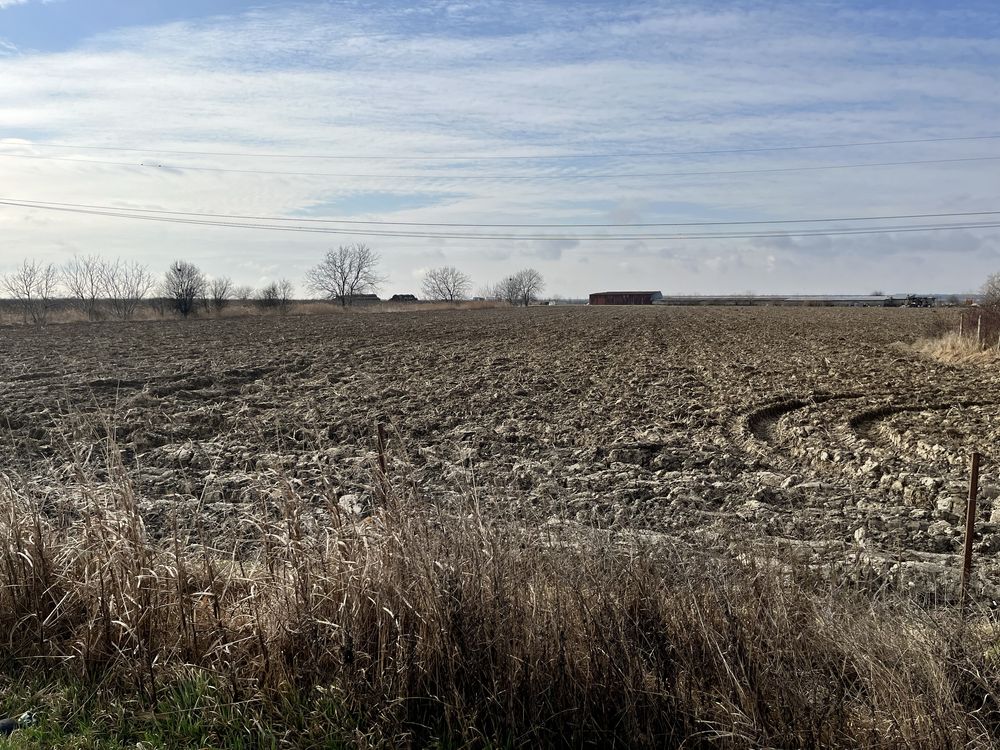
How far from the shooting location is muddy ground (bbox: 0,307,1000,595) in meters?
7.44

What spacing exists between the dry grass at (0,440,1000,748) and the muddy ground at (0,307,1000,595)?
2.08 feet

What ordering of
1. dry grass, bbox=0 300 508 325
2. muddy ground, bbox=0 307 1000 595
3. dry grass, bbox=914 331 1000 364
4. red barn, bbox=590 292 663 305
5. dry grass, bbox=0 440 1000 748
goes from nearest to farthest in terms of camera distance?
dry grass, bbox=0 440 1000 748 → muddy ground, bbox=0 307 1000 595 → dry grass, bbox=914 331 1000 364 → dry grass, bbox=0 300 508 325 → red barn, bbox=590 292 663 305

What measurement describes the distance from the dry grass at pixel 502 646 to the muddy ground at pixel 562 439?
2.08 feet

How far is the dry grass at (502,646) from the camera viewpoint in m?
4.02

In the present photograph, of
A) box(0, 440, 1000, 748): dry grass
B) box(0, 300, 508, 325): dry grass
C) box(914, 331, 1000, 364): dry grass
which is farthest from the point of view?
box(0, 300, 508, 325): dry grass

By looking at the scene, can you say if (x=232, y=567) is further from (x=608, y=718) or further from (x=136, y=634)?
(x=608, y=718)

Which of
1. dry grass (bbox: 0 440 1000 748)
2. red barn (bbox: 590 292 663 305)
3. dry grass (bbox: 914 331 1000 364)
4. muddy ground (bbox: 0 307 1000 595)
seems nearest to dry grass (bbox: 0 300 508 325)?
muddy ground (bbox: 0 307 1000 595)

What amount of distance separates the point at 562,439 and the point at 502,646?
8.43 meters

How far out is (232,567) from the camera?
5195 millimetres

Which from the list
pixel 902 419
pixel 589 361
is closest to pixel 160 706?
pixel 902 419

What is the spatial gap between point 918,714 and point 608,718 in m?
1.59

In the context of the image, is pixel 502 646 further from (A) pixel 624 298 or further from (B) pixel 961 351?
(A) pixel 624 298

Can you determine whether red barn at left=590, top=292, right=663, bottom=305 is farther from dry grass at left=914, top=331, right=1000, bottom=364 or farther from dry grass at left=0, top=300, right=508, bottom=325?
dry grass at left=914, top=331, right=1000, bottom=364

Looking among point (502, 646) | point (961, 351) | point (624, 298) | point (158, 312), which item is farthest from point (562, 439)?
point (624, 298)
